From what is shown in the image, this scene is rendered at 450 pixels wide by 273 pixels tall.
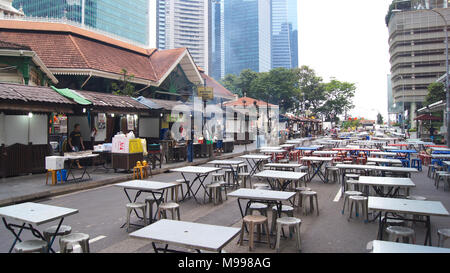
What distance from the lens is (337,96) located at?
66562 millimetres

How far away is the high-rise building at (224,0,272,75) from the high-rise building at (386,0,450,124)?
71080mm

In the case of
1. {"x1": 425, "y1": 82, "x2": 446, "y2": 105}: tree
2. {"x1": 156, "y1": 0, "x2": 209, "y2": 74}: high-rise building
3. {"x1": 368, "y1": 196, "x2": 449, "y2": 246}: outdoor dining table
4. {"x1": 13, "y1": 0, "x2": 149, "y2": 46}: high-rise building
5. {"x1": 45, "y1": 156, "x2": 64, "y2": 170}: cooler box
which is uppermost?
{"x1": 156, "y1": 0, "x2": 209, "y2": 74}: high-rise building

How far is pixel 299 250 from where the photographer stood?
17.0ft

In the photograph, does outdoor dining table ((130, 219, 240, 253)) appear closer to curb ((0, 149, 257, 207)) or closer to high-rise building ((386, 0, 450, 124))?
curb ((0, 149, 257, 207))

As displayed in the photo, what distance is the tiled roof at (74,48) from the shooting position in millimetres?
21484

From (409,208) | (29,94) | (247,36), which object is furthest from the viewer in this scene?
(247,36)

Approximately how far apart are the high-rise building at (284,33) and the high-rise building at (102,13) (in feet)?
255

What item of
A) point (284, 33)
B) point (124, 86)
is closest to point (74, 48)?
point (124, 86)

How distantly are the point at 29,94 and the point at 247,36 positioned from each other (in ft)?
476

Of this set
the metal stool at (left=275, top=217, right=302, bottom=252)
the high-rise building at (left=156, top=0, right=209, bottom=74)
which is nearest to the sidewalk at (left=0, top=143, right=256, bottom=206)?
the metal stool at (left=275, top=217, right=302, bottom=252)

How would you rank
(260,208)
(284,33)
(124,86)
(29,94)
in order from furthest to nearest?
(284,33) < (124,86) < (29,94) < (260,208)

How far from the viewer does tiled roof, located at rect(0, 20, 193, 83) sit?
70.5ft

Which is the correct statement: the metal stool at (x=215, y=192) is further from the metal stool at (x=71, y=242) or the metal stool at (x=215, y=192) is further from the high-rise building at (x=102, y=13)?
the high-rise building at (x=102, y=13)

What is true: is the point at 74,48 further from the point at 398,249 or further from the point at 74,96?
the point at 398,249
